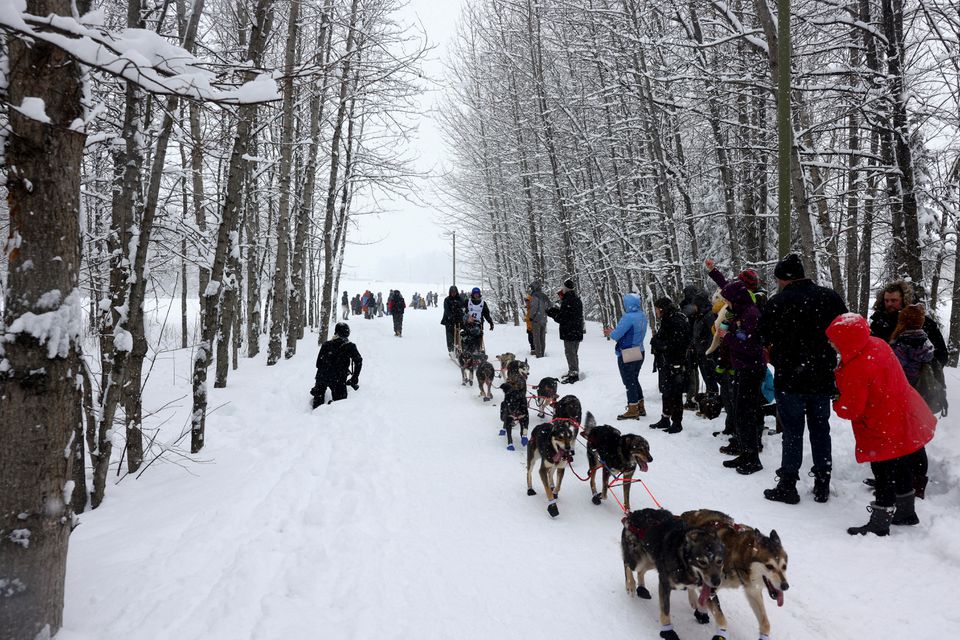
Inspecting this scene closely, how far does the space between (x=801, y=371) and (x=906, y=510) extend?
4.59 feet

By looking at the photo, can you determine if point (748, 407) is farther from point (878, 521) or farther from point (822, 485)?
point (878, 521)

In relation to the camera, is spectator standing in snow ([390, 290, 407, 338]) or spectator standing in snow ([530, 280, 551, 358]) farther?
spectator standing in snow ([390, 290, 407, 338])

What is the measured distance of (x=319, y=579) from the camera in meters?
3.92

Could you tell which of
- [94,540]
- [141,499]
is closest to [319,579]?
[94,540]

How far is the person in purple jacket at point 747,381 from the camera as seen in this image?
19.5ft

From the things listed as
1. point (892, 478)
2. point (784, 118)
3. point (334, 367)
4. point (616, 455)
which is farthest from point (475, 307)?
point (892, 478)

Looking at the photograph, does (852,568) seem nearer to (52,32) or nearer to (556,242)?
(52,32)

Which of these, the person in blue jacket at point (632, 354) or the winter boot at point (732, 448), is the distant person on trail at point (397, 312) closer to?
the person in blue jacket at point (632, 354)

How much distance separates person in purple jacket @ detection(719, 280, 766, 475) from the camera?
19.5 feet

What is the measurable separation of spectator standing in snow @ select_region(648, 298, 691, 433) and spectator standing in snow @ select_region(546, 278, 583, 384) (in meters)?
3.72

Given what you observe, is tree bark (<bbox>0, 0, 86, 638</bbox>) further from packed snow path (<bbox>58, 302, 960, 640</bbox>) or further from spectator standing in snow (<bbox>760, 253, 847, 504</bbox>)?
spectator standing in snow (<bbox>760, 253, 847, 504</bbox>)

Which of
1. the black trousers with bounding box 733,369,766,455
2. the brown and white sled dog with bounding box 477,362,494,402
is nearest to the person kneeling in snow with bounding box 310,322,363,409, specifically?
the brown and white sled dog with bounding box 477,362,494,402

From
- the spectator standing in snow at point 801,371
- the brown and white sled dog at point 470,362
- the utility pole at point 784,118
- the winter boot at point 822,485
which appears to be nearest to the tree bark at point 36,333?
the spectator standing in snow at point 801,371

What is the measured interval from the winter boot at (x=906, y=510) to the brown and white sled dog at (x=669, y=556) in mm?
2271
